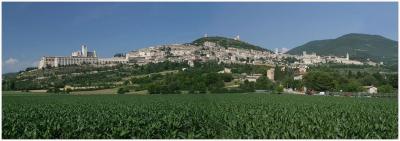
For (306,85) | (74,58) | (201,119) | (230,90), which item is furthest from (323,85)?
(74,58)

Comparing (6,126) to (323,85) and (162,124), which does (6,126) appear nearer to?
(162,124)

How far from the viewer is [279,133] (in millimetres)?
15359

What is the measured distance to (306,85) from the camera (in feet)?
366

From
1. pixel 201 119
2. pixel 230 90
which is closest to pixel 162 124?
pixel 201 119

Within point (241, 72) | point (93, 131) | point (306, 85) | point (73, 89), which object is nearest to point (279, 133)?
point (93, 131)

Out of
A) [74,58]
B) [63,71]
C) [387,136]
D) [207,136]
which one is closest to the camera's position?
[387,136]

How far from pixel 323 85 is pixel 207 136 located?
308 ft

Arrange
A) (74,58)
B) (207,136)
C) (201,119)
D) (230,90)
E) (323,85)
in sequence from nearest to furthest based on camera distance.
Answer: (207,136) → (201,119) → (230,90) → (323,85) → (74,58)

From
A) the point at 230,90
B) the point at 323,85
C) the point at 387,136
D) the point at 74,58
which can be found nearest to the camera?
the point at 387,136

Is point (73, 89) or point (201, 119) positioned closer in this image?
point (201, 119)

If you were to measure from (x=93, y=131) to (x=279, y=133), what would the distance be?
5.87 meters

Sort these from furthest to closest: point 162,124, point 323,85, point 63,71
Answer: point 63,71, point 323,85, point 162,124

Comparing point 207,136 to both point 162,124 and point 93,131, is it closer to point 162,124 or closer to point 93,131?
point 162,124

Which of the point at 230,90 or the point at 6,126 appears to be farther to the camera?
the point at 230,90
